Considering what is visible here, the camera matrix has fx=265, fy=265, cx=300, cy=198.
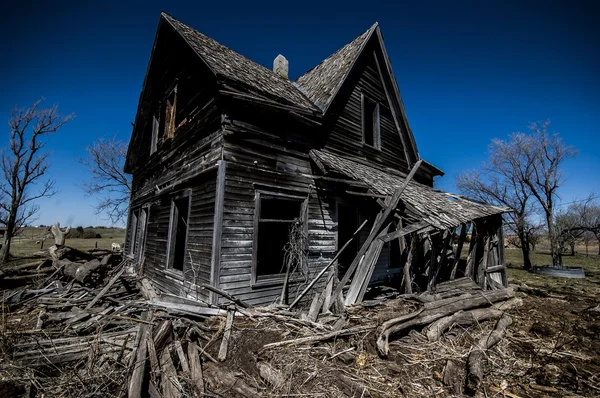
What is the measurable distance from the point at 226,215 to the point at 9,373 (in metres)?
3.80

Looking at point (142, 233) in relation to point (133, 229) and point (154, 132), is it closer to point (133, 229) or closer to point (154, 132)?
point (133, 229)

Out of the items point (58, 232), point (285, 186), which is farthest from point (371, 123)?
point (58, 232)

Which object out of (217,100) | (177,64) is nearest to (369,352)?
(217,100)

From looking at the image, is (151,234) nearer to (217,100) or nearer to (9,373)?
(217,100)

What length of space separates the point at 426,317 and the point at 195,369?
423cm

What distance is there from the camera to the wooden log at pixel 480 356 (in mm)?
3541

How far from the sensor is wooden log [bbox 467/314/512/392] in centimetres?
354

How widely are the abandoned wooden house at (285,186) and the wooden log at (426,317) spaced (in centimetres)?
104

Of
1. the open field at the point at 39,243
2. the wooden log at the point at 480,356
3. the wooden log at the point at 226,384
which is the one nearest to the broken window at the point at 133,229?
the open field at the point at 39,243

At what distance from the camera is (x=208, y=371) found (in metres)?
3.78

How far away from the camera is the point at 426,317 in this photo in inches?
205

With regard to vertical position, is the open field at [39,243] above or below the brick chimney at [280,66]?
below

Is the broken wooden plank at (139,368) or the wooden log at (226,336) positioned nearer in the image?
the broken wooden plank at (139,368)

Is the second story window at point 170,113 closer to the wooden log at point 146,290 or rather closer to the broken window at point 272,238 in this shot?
the broken window at point 272,238
